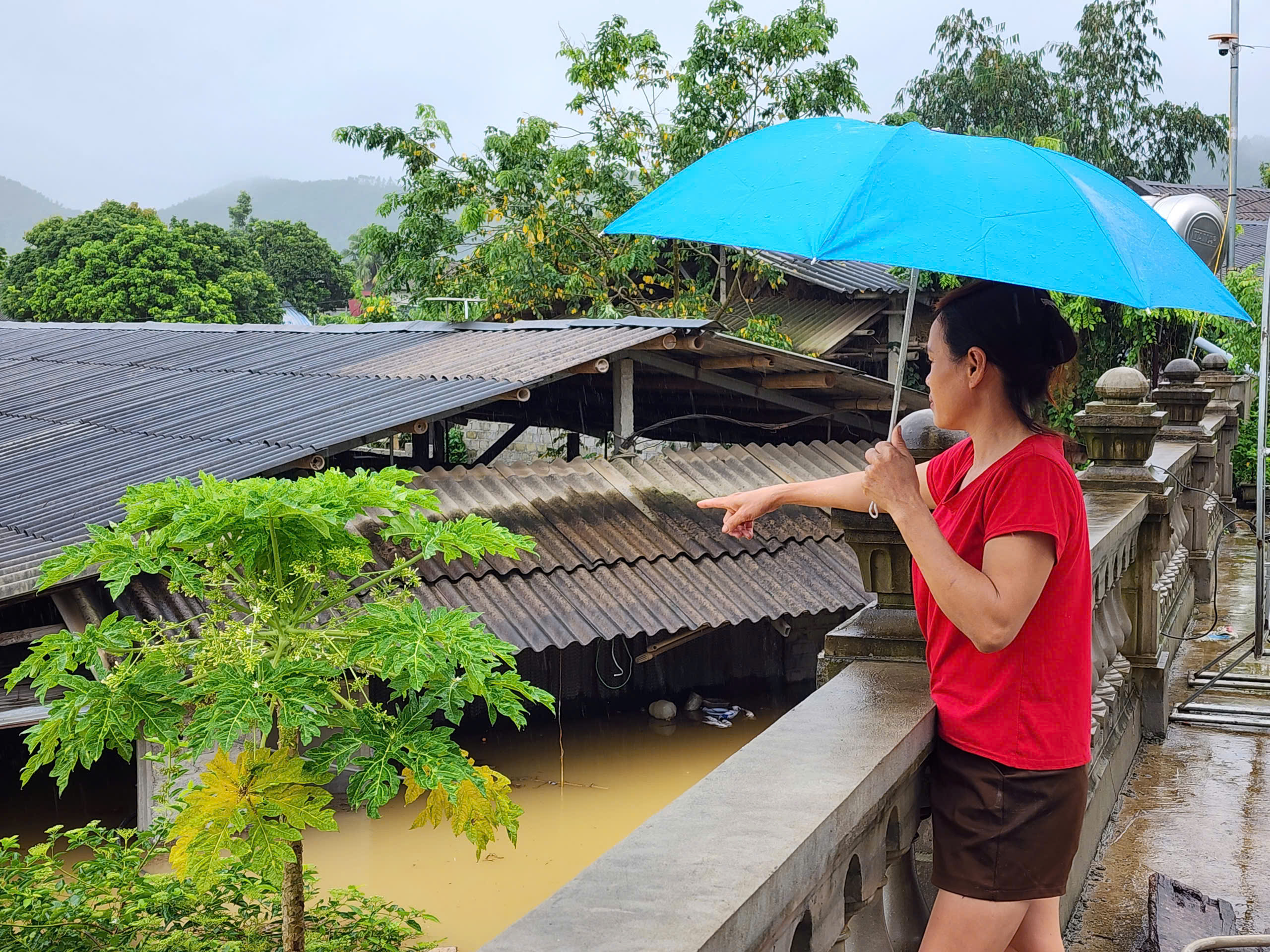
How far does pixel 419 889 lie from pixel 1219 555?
6392mm

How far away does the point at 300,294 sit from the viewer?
41312 mm

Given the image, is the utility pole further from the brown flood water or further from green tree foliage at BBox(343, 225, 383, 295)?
green tree foliage at BBox(343, 225, 383, 295)

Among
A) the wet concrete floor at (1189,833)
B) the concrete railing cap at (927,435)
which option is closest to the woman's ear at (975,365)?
the concrete railing cap at (927,435)

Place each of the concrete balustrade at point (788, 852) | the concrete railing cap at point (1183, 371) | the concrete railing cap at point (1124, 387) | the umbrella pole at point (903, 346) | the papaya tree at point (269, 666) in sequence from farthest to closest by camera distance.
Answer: the concrete railing cap at point (1183, 371)
the concrete railing cap at point (1124, 387)
the papaya tree at point (269, 666)
the umbrella pole at point (903, 346)
the concrete balustrade at point (788, 852)

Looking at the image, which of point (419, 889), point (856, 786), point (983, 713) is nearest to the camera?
point (856, 786)

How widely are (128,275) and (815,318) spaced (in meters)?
20.5

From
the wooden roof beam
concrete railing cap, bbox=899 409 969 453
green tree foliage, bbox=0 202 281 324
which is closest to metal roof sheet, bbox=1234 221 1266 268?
the wooden roof beam

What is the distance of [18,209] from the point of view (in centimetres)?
19088

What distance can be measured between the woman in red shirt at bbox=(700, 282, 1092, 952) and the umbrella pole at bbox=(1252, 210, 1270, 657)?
3.83 m

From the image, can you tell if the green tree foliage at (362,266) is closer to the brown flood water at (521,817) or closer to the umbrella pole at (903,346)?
the brown flood water at (521,817)

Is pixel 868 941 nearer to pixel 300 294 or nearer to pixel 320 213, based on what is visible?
pixel 300 294

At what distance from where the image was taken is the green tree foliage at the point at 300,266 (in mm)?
40812

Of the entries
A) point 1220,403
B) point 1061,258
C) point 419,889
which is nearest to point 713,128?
point 1220,403

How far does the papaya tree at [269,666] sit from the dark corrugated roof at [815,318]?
609 inches
